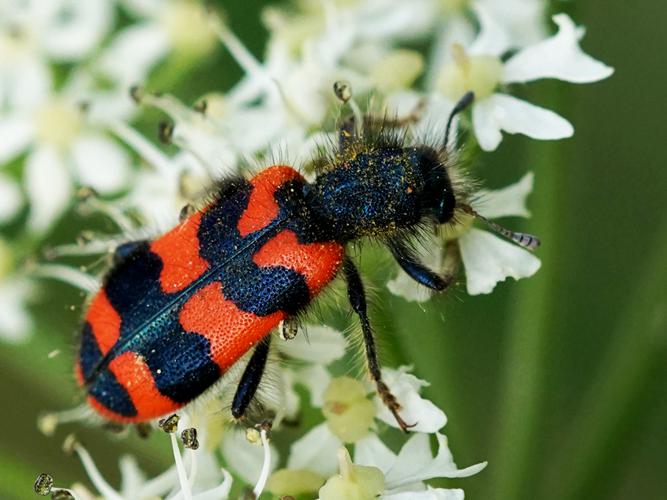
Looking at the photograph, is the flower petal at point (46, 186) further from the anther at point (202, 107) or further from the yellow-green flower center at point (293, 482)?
the yellow-green flower center at point (293, 482)

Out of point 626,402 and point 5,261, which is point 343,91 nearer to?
point 626,402

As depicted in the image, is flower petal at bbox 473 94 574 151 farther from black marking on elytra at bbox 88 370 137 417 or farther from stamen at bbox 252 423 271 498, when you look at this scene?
black marking on elytra at bbox 88 370 137 417

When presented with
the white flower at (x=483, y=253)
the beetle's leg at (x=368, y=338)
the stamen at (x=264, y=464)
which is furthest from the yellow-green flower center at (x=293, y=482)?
the white flower at (x=483, y=253)

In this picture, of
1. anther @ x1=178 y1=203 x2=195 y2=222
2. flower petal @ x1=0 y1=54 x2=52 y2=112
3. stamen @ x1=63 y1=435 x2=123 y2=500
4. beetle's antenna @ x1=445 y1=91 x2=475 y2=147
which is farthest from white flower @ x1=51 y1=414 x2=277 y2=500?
flower petal @ x1=0 y1=54 x2=52 y2=112

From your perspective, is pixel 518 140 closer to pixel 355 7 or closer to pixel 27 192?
pixel 355 7

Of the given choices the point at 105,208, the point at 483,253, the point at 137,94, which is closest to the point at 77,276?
the point at 105,208

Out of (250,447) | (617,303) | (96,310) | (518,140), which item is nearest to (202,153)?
(96,310)

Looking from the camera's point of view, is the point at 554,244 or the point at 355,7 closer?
the point at 554,244
